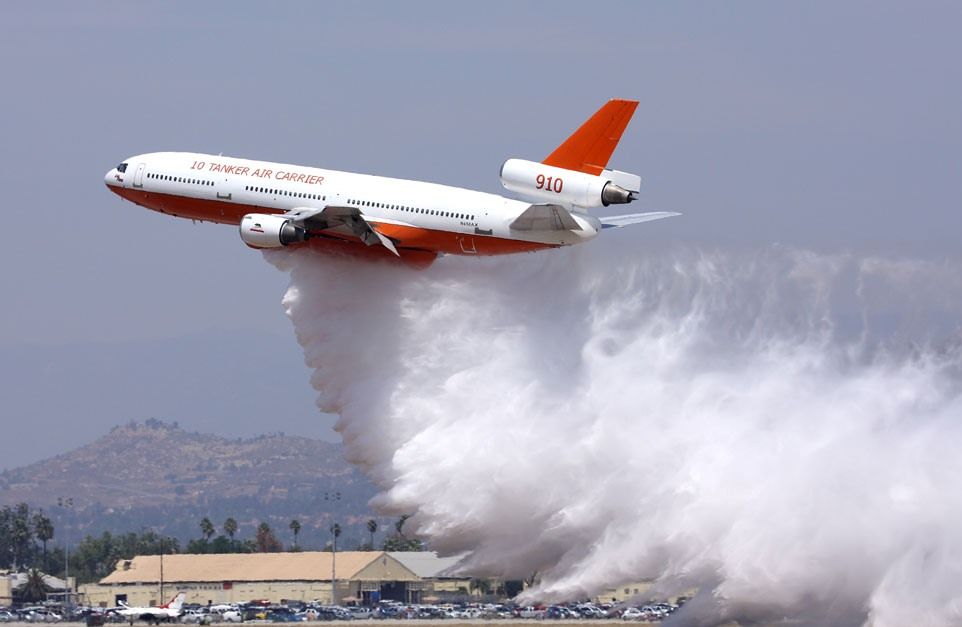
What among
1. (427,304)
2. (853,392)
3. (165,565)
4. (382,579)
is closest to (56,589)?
(165,565)

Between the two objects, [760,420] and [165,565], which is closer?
Result: [760,420]

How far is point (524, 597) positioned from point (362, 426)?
26.6 feet

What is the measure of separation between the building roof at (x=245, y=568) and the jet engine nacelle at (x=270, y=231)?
74.2m

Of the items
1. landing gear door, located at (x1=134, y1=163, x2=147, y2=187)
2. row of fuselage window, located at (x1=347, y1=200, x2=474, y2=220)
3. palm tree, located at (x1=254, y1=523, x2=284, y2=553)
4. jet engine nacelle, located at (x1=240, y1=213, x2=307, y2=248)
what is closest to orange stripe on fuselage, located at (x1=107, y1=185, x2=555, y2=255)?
row of fuselage window, located at (x1=347, y1=200, x2=474, y2=220)

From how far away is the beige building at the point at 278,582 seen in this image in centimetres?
12462

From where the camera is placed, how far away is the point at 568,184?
175ft

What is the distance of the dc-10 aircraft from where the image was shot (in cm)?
5288

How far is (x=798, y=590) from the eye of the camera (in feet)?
152

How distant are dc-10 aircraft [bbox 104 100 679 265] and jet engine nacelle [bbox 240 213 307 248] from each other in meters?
0.03

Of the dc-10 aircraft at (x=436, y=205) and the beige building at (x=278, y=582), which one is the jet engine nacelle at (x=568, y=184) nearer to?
the dc-10 aircraft at (x=436, y=205)

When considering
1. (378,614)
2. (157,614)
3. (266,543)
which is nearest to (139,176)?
(157,614)

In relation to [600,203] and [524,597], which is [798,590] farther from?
[600,203]

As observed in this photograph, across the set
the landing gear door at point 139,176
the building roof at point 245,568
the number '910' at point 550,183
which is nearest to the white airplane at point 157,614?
the building roof at point 245,568

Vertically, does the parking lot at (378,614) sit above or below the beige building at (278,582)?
below
